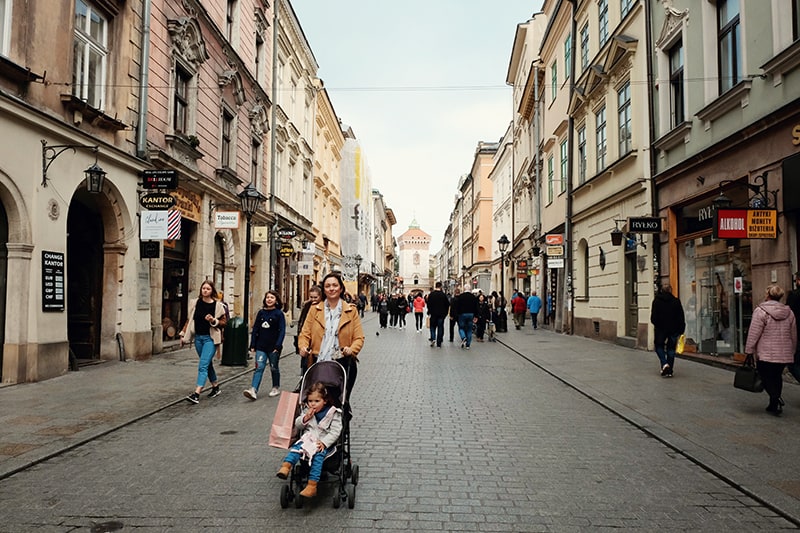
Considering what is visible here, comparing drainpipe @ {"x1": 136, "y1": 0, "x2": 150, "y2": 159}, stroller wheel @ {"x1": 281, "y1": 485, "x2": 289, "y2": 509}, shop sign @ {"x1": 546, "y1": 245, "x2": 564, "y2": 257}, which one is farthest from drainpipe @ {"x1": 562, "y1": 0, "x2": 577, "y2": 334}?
stroller wheel @ {"x1": 281, "y1": 485, "x2": 289, "y2": 509}

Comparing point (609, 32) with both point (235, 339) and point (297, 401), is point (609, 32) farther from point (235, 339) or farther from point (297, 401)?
point (297, 401)

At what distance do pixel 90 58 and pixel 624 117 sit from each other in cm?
1377

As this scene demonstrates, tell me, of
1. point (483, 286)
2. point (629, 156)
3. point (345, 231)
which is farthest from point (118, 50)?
point (483, 286)

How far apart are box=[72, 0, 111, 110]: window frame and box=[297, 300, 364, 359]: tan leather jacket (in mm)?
8117

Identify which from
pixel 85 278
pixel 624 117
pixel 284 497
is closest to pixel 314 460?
pixel 284 497

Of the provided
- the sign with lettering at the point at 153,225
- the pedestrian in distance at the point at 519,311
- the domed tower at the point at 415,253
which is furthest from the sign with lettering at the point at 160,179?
the domed tower at the point at 415,253

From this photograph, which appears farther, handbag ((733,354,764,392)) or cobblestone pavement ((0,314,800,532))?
handbag ((733,354,764,392))

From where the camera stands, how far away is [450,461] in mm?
5848

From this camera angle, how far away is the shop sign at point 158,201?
13.0 metres

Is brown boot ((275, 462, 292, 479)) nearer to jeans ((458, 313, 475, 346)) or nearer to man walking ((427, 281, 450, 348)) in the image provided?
man walking ((427, 281, 450, 348))

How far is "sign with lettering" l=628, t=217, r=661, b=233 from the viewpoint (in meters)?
15.1

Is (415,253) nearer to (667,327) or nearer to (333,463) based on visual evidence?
(667,327)

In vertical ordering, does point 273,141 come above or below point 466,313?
above

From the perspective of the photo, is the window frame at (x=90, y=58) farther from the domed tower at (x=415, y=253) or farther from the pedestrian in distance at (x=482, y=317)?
the domed tower at (x=415, y=253)
